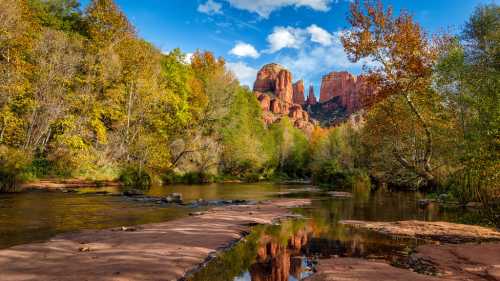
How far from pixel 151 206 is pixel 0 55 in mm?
20159

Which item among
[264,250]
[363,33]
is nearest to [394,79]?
[363,33]

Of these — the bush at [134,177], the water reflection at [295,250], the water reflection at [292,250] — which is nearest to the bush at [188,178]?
the bush at [134,177]

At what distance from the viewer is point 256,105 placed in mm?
83750

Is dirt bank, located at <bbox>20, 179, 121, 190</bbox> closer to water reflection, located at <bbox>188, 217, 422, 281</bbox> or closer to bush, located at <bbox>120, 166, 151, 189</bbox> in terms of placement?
bush, located at <bbox>120, 166, 151, 189</bbox>

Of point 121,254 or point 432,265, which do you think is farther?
point 432,265

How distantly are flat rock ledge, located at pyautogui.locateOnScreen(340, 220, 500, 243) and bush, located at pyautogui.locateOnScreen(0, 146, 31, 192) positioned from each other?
23373mm

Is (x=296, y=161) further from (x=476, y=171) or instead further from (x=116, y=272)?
(x=116, y=272)

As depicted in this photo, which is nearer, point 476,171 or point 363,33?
point 476,171

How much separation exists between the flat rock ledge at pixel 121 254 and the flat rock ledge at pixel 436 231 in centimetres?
628

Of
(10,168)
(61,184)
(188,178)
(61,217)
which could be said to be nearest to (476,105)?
(61,217)

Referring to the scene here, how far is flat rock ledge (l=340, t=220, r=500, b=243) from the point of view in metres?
13.6

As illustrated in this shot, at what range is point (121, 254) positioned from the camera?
8484mm

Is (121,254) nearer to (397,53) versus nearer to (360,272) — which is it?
(360,272)

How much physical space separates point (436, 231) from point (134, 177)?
33.6 m
